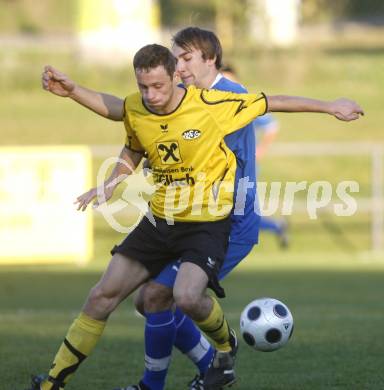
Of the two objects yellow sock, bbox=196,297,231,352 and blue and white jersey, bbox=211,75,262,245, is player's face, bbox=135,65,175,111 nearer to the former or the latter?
blue and white jersey, bbox=211,75,262,245

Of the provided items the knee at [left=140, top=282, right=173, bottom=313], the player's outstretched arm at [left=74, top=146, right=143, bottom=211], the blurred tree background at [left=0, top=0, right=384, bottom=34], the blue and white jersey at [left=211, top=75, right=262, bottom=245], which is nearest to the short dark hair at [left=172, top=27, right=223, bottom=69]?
the blue and white jersey at [left=211, top=75, right=262, bottom=245]

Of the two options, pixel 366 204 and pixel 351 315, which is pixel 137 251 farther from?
pixel 366 204

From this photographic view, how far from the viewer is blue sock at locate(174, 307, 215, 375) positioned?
19.6ft

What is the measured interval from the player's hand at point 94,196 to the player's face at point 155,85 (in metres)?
0.57

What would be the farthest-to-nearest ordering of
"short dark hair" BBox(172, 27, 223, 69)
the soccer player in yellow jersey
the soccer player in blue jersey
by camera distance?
the soccer player in blue jersey < "short dark hair" BBox(172, 27, 223, 69) < the soccer player in yellow jersey

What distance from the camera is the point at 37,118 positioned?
23.0 m

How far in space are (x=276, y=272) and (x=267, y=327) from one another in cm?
754

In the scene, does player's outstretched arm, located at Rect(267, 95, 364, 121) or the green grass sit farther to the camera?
the green grass

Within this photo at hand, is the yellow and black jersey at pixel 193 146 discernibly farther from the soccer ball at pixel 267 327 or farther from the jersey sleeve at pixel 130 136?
the soccer ball at pixel 267 327

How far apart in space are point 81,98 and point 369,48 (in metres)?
23.9

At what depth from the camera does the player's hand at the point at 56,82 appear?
18.2ft

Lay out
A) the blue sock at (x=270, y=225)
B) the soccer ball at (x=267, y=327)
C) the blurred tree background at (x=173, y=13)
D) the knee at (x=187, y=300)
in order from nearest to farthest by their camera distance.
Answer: the knee at (x=187, y=300)
the soccer ball at (x=267, y=327)
the blue sock at (x=270, y=225)
the blurred tree background at (x=173, y=13)

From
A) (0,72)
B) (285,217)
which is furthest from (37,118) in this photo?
(285,217)

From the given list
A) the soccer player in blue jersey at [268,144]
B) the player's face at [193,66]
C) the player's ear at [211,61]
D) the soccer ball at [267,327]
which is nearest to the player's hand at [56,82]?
the player's face at [193,66]
